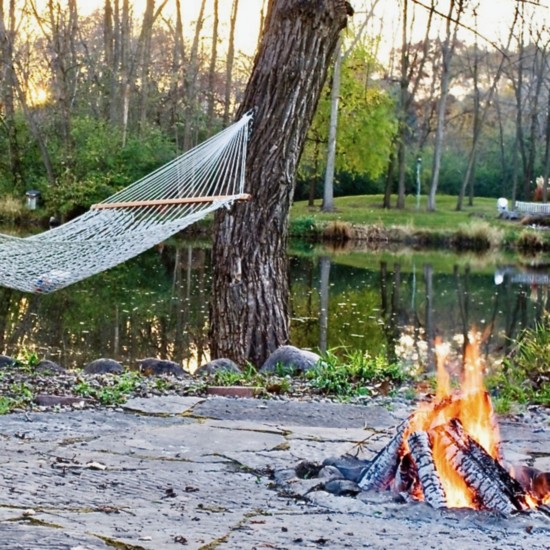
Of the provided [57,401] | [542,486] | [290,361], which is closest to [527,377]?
[290,361]

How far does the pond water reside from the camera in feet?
27.3

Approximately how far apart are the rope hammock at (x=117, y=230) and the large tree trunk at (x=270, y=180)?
15 cm

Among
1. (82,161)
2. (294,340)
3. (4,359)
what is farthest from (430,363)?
(82,161)

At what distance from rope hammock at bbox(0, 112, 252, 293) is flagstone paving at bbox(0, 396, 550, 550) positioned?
207 centimetres

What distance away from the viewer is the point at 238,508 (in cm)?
229

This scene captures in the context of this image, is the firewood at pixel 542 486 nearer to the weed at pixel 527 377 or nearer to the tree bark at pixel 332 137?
the weed at pixel 527 377

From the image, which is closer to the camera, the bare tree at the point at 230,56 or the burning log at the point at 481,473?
the burning log at the point at 481,473

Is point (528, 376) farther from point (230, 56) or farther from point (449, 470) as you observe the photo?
point (230, 56)

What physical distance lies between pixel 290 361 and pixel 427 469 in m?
2.52

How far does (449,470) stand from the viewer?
2447mm

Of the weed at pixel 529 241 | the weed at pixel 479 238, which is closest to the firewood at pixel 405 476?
the weed at pixel 479 238

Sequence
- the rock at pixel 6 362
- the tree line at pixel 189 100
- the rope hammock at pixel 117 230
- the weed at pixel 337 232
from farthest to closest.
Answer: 1. the tree line at pixel 189 100
2. the weed at pixel 337 232
3. the rope hammock at pixel 117 230
4. the rock at pixel 6 362

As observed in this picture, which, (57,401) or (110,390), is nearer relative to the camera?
(57,401)

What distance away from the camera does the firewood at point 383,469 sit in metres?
2.48
